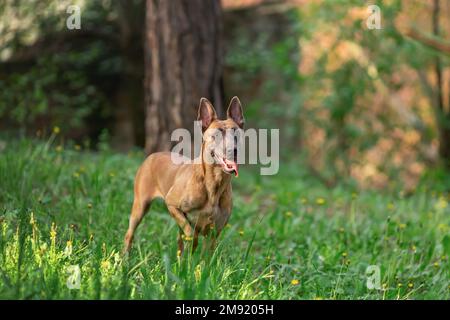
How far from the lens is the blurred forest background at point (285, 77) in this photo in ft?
38.3

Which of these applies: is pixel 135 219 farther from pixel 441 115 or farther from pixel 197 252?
pixel 441 115

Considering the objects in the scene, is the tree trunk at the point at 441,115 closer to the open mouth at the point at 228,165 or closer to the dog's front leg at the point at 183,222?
the dog's front leg at the point at 183,222

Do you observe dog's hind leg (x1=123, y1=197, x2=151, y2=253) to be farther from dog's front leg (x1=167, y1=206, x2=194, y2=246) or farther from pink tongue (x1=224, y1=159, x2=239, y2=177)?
pink tongue (x1=224, y1=159, x2=239, y2=177)

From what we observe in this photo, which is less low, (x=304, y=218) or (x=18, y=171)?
(x=18, y=171)

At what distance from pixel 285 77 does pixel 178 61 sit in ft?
18.9

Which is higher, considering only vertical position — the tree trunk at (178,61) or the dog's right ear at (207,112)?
the tree trunk at (178,61)

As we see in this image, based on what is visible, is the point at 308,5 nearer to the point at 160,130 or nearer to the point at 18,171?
the point at 160,130

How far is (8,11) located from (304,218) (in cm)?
623

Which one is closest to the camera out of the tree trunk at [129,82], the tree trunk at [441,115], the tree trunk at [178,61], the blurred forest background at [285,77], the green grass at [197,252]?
the green grass at [197,252]

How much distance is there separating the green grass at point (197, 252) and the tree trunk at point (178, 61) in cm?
80

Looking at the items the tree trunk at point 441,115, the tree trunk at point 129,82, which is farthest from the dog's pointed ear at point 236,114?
the tree trunk at point 441,115

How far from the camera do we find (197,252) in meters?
5.40
